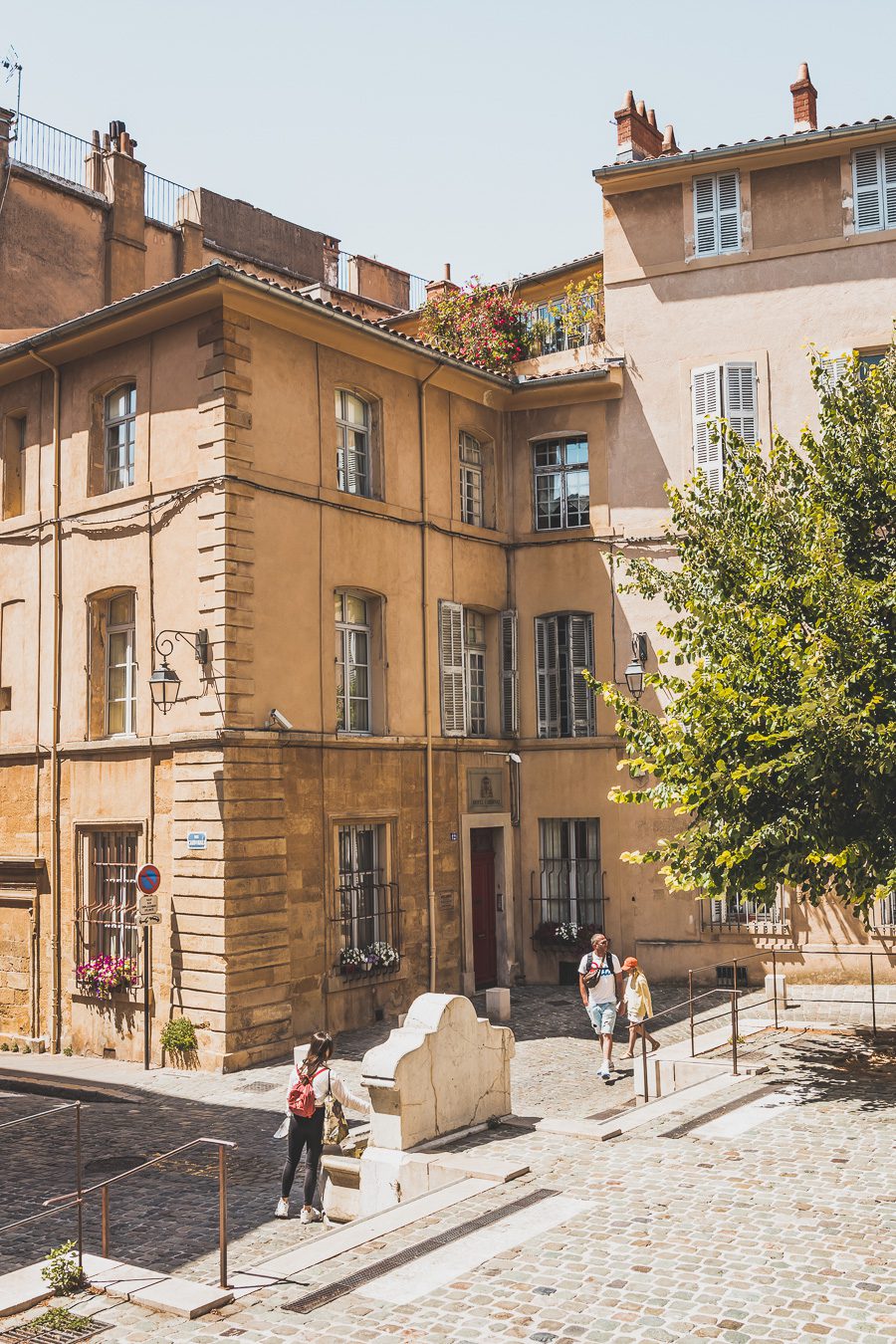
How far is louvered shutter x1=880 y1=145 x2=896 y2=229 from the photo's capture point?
20844 millimetres

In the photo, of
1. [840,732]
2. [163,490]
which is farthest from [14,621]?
[840,732]

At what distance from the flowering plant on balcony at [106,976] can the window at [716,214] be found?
48.2 ft

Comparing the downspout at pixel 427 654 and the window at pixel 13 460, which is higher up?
the window at pixel 13 460

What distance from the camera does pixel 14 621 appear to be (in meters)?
20.5

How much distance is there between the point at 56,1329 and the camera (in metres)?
7.90

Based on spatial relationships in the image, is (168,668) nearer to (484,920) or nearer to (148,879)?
(148,879)

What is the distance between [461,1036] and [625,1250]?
326 centimetres

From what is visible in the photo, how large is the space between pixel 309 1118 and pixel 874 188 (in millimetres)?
17406

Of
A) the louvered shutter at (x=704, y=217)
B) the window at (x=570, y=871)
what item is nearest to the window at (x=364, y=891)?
the window at (x=570, y=871)

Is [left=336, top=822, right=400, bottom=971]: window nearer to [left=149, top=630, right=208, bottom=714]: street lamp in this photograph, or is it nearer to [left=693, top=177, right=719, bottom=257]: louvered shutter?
[left=149, top=630, right=208, bottom=714]: street lamp

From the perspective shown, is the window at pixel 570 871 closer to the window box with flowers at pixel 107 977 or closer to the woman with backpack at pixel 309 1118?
the window box with flowers at pixel 107 977

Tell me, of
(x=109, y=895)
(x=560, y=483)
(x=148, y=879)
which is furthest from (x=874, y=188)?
(x=109, y=895)

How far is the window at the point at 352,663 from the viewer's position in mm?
19156

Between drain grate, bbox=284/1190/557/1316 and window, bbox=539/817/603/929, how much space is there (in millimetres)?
11895
